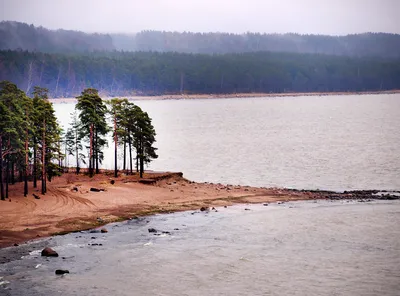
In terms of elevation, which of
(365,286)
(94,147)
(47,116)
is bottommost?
(365,286)

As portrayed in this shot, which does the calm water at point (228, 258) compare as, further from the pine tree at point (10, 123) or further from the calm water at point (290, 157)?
the calm water at point (290, 157)

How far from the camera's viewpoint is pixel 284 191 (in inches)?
2699

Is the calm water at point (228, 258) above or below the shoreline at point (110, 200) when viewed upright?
below

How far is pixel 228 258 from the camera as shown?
38.7m

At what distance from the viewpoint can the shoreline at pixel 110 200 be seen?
47.3m

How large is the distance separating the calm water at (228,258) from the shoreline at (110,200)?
318 cm

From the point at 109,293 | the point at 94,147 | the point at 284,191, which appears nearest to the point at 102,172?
the point at 94,147

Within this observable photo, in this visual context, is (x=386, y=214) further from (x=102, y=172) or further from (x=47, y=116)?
(x=102, y=172)

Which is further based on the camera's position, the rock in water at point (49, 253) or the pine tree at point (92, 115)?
the pine tree at point (92, 115)

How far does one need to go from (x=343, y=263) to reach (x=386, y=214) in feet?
57.6

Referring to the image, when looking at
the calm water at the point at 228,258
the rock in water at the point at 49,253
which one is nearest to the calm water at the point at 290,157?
the calm water at the point at 228,258

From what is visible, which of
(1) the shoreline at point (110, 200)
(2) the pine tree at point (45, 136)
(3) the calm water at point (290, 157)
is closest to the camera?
(1) the shoreline at point (110, 200)

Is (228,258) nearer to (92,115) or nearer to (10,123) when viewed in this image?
(10,123)

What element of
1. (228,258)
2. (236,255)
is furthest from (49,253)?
(236,255)
